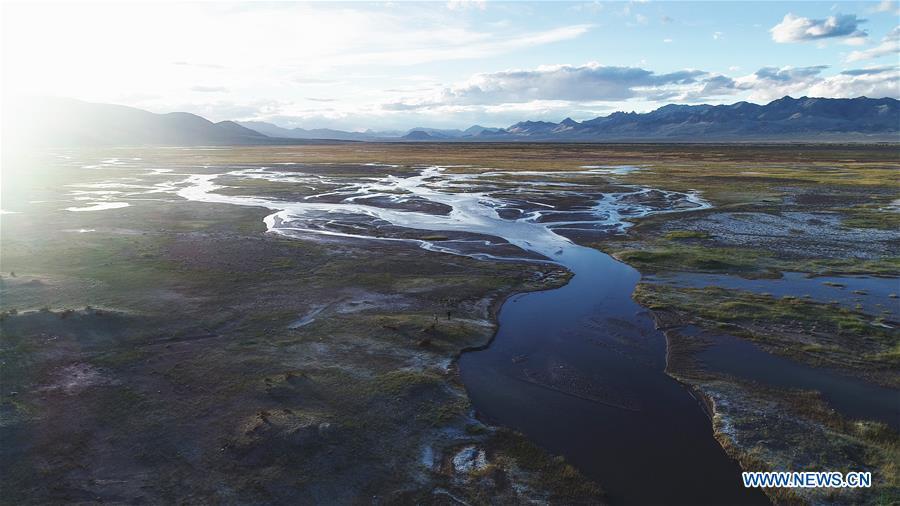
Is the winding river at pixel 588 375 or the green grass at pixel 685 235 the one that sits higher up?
the green grass at pixel 685 235

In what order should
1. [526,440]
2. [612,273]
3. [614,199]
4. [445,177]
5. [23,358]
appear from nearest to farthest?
1. [526,440]
2. [23,358]
3. [612,273]
4. [614,199]
5. [445,177]

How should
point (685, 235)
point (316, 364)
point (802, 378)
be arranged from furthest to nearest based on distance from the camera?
point (685, 235), point (316, 364), point (802, 378)

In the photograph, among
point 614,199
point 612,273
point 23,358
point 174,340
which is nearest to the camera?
point 23,358

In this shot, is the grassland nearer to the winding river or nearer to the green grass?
the green grass

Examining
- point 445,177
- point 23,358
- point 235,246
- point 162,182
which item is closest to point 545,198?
point 445,177

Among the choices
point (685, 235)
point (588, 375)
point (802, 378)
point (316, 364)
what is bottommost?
point (588, 375)

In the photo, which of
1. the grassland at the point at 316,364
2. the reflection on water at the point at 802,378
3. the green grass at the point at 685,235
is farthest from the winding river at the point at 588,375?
the green grass at the point at 685,235

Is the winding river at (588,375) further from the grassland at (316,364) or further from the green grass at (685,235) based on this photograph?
the green grass at (685,235)

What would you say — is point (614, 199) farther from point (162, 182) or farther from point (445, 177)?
point (162, 182)

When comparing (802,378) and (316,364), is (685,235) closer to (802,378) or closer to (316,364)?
(802,378)

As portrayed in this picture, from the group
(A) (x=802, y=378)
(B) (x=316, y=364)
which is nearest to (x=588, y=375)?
Result: (A) (x=802, y=378)

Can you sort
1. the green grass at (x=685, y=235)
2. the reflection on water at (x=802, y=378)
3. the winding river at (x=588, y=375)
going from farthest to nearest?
1. the green grass at (x=685, y=235)
2. the reflection on water at (x=802, y=378)
3. the winding river at (x=588, y=375)
